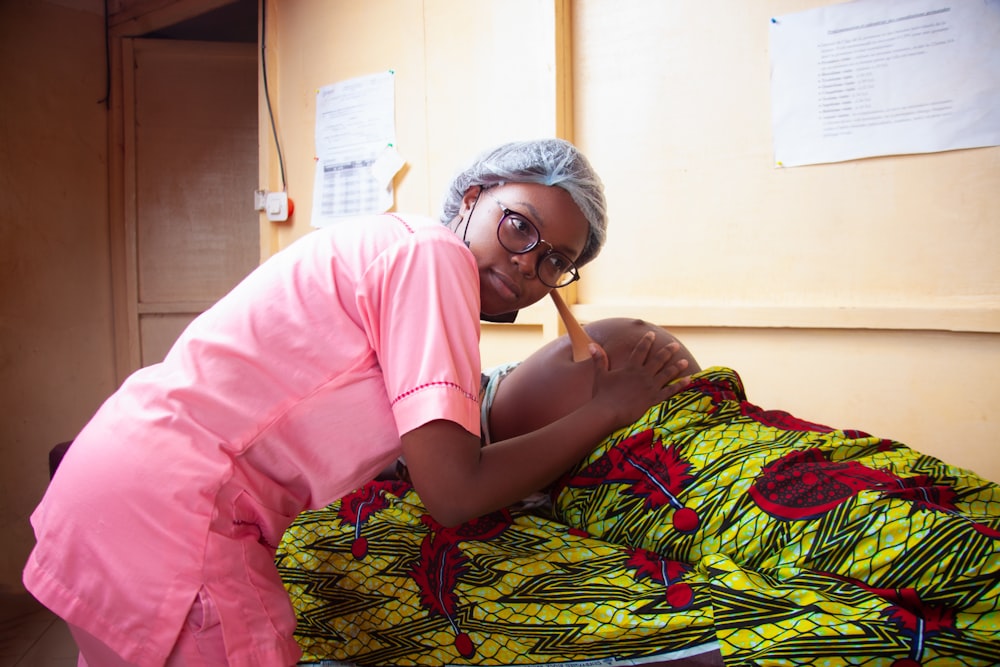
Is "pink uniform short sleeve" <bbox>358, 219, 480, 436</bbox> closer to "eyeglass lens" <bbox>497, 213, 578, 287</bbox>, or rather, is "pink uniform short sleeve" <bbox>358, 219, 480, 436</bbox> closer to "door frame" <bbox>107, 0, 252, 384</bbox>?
"eyeglass lens" <bbox>497, 213, 578, 287</bbox>

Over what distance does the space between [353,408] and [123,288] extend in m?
2.57

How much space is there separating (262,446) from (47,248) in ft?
7.79

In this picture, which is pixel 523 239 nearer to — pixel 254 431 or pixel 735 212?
pixel 254 431

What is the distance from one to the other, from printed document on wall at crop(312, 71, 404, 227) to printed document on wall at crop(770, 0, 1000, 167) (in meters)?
1.25

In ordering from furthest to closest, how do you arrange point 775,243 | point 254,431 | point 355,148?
point 355,148 → point 775,243 → point 254,431

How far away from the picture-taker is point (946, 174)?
5.04 ft

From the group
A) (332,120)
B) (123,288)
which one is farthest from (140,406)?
(123,288)

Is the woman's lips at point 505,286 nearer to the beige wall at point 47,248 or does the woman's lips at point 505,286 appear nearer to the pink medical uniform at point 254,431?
the pink medical uniform at point 254,431

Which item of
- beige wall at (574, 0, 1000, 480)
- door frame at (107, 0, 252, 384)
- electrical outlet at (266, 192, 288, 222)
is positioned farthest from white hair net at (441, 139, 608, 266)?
door frame at (107, 0, 252, 384)

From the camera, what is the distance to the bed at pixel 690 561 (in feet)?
2.49

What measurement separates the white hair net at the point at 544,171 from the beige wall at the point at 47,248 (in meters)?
2.16

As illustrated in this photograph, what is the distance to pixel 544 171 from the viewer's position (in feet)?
3.55

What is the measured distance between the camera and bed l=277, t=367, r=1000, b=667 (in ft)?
2.49

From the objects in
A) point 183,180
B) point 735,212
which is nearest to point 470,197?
point 735,212
